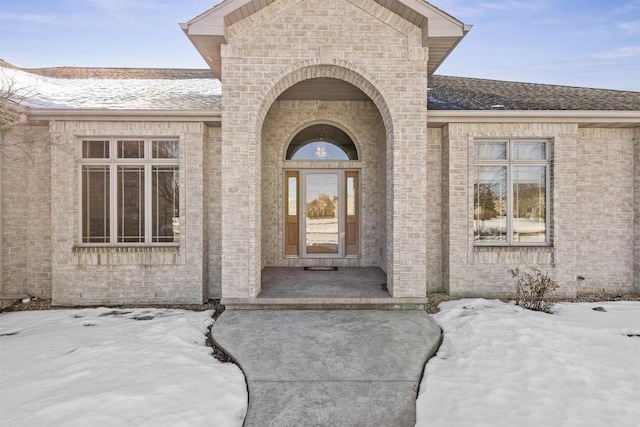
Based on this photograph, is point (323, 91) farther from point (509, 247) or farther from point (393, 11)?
point (509, 247)

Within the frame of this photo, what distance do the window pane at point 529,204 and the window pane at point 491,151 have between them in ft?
1.35

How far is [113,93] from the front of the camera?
24.6 feet

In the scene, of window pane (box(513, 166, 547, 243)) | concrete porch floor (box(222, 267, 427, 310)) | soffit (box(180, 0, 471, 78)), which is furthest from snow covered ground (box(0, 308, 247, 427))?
window pane (box(513, 166, 547, 243))

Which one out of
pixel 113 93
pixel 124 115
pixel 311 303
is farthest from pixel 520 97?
pixel 113 93

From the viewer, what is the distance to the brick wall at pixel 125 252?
6.22m

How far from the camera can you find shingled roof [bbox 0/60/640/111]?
6676 millimetres

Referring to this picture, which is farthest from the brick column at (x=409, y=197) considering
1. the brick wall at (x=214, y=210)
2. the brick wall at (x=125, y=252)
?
the brick wall at (x=125, y=252)

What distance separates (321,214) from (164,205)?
12.6 ft

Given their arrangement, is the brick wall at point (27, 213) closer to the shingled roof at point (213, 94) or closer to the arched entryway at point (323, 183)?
the shingled roof at point (213, 94)

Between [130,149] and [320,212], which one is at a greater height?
[130,149]

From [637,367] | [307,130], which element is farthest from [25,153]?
[637,367]

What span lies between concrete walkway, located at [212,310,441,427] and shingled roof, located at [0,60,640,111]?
179 inches

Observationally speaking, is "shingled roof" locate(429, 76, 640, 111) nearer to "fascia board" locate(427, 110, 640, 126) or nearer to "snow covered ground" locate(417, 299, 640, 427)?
"fascia board" locate(427, 110, 640, 126)

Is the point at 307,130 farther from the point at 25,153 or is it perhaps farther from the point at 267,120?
the point at 25,153
